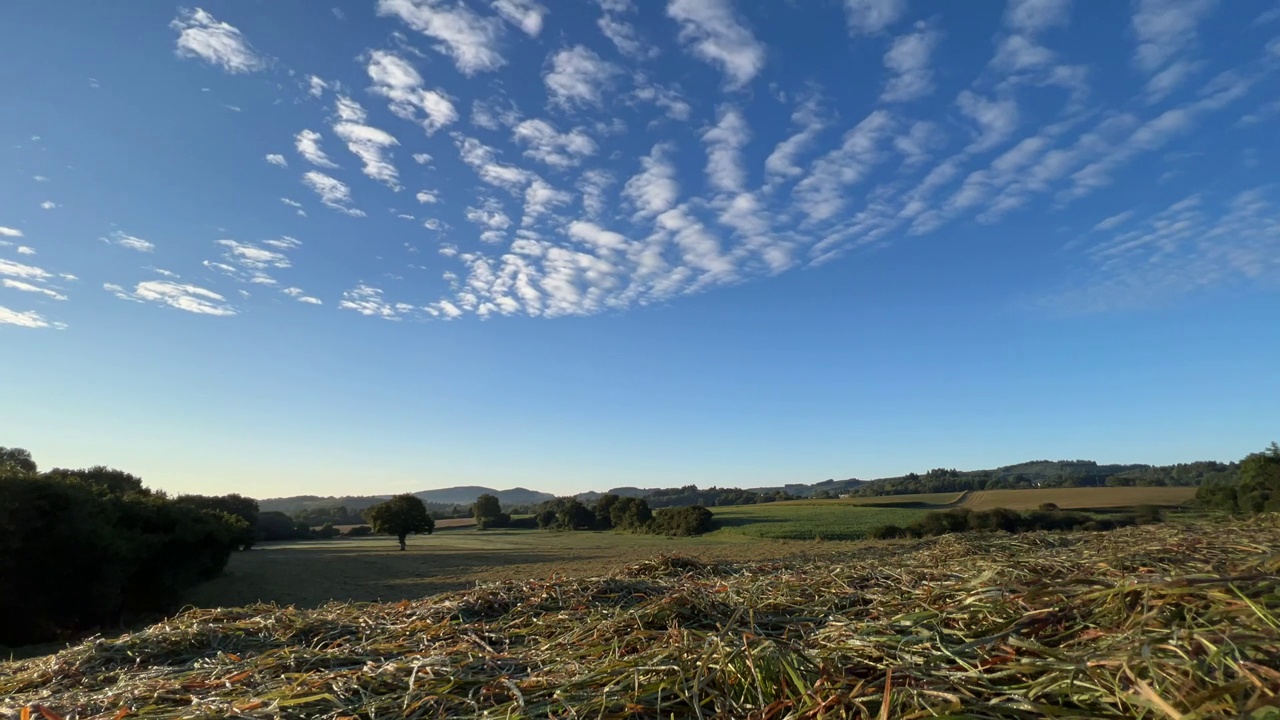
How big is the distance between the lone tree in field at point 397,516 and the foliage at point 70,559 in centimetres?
2536

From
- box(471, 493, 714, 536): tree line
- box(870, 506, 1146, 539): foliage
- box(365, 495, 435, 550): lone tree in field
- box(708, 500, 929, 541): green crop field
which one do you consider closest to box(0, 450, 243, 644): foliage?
box(365, 495, 435, 550): lone tree in field

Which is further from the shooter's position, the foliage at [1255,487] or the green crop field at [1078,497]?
the green crop field at [1078,497]

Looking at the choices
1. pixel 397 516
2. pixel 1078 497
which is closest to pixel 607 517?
pixel 397 516

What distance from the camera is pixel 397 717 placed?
2.28 metres

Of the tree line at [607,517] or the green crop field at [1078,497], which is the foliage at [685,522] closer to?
the tree line at [607,517]

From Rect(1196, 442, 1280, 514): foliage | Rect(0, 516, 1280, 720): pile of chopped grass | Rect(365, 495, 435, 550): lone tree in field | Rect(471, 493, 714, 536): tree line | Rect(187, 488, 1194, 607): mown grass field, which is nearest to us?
Rect(0, 516, 1280, 720): pile of chopped grass

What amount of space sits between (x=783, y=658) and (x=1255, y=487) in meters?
23.3

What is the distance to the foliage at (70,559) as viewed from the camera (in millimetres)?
14531

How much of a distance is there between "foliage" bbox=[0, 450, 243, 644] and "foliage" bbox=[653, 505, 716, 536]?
40320mm

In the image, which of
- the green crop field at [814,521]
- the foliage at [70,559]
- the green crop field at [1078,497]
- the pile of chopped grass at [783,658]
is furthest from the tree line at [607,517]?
the pile of chopped grass at [783,658]

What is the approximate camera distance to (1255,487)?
17.9 metres

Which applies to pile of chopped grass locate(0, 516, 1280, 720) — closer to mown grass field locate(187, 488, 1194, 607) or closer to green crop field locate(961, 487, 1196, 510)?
mown grass field locate(187, 488, 1194, 607)

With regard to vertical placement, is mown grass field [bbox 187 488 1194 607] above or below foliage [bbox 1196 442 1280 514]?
below

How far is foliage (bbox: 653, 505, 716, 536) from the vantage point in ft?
178
